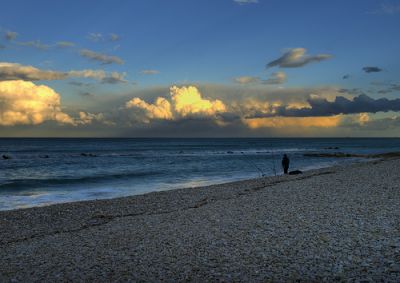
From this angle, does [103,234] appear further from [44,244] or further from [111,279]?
[111,279]

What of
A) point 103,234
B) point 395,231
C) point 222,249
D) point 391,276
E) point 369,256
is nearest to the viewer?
point 391,276

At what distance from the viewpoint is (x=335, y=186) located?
2098 cm

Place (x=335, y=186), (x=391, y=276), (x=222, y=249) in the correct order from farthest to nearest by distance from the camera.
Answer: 1. (x=335, y=186)
2. (x=222, y=249)
3. (x=391, y=276)

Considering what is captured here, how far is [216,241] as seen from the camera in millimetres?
10188

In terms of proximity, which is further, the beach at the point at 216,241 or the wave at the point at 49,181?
the wave at the point at 49,181

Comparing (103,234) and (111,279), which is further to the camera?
(103,234)

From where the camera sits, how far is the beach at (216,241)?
7875 millimetres

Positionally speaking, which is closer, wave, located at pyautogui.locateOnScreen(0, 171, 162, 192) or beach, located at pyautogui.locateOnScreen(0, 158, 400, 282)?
beach, located at pyautogui.locateOnScreen(0, 158, 400, 282)

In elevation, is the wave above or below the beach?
below

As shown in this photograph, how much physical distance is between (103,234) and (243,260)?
5.11 m

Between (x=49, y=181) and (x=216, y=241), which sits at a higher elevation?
Result: (x=216, y=241)

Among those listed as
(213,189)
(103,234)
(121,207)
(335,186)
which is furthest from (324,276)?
(213,189)

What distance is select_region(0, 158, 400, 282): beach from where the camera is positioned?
788 cm

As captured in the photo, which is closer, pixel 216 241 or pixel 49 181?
pixel 216 241
